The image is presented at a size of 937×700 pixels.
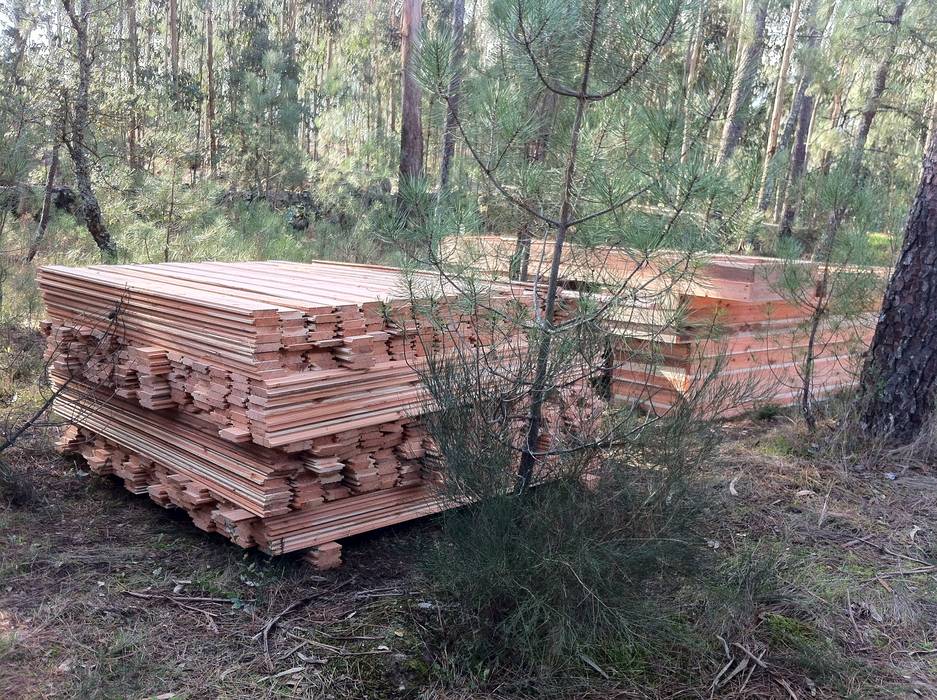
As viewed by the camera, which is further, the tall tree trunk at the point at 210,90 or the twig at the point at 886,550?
the tall tree trunk at the point at 210,90

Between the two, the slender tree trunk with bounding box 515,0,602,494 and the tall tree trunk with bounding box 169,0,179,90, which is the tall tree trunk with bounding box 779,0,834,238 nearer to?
the slender tree trunk with bounding box 515,0,602,494

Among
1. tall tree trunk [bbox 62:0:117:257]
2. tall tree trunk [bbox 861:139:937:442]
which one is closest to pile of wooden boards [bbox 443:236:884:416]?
tall tree trunk [bbox 861:139:937:442]

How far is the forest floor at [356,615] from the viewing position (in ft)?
10.4

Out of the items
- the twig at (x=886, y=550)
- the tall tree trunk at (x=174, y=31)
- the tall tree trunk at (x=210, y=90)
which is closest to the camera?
the twig at (x=886, y=550)

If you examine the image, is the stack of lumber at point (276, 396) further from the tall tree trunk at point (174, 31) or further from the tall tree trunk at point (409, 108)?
the tall tree trunk at point (174, 31)

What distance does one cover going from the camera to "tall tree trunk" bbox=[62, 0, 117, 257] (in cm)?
834

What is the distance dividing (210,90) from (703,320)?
1681 centimetres

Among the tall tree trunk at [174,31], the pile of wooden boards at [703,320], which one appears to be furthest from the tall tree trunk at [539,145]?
the tall tree trunk at [174,31]

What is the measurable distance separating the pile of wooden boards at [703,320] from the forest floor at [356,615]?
28.9 inches

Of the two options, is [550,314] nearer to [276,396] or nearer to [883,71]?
[276,396]

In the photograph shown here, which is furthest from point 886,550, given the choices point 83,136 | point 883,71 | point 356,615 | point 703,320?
point 883,71

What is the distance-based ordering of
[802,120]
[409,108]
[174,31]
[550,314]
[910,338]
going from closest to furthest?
[550,314]
[910,338]
[409,108]
[802,120]
[174,31]

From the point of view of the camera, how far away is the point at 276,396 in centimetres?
380

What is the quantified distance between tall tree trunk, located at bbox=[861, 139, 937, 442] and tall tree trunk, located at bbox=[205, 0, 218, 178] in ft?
38.2
